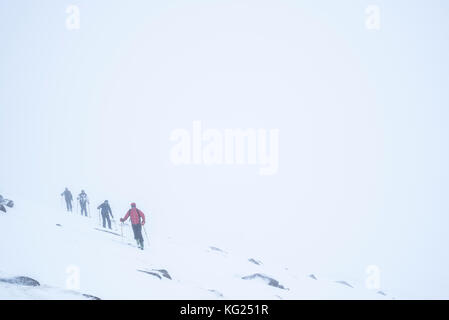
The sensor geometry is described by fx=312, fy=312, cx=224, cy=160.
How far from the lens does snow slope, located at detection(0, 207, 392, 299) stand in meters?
10.3

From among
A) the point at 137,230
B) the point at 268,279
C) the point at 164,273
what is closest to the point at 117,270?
the point at 164,273

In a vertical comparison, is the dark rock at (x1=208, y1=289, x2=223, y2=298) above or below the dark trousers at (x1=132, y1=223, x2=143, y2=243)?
below

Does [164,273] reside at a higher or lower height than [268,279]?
higher

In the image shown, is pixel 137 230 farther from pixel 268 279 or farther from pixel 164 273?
pixel 268 279

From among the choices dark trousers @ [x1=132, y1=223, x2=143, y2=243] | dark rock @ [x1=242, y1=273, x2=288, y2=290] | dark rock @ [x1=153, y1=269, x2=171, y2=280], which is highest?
dark trousers @ [x1=132, y1=223, x2=143, y2=243]

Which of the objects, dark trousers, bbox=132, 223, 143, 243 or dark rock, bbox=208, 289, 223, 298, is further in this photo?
dark trousers, bbox=132, 223, 143, 243

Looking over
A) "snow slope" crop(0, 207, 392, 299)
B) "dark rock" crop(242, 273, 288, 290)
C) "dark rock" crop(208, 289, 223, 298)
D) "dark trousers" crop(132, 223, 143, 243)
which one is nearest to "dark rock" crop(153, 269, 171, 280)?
"snow slope" crop(0, 207, 392, 299)

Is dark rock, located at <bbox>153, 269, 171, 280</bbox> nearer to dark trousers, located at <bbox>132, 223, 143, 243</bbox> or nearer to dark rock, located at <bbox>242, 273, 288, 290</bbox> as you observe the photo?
dark trousers, located at <bbox>132, 223, 143, 243</bbox>

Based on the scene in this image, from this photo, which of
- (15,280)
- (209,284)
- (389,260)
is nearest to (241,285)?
(209,284)

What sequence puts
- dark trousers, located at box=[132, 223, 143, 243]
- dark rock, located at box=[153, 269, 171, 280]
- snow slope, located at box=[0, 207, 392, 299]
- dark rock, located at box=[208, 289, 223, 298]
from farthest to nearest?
dark trousers, located at box=[132, 223, 143, 243] → dark rock, located at box=[153, 269, 171, 280] → dark rock, located at box=[208, 289, 223, 298] → snow slope, located at box=[0, 207, 392, 299]

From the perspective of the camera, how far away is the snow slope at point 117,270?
10.3 m

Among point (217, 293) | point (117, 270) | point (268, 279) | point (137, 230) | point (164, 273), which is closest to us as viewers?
point (117, 270)

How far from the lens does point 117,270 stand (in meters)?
12.3
